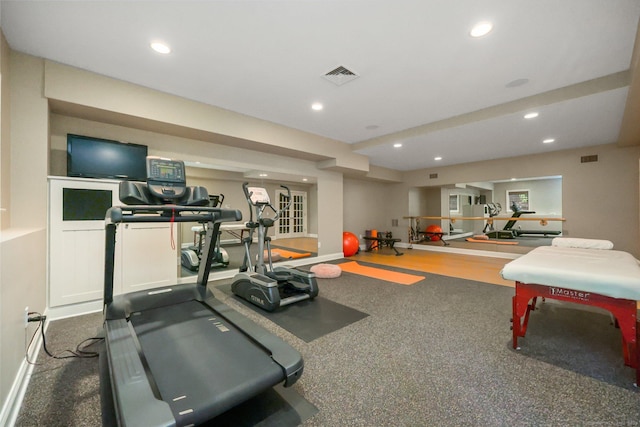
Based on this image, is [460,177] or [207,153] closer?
[207,153]

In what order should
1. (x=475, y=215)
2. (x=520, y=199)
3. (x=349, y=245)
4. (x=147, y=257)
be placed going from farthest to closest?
(x=520, y=199) → (x=475, y=215) → (x=349, y=245) → (x=147, y=257)

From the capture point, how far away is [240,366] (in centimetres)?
153

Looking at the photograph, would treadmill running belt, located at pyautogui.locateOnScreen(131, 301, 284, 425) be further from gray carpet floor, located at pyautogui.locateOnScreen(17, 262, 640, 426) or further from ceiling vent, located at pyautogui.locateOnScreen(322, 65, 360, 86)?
ceiling vent, located at pyautogui.locateOnScreen(322, 65, 360, 86)

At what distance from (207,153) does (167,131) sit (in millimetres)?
660

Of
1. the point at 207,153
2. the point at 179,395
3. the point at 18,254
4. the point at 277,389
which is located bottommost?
the point at 277,389

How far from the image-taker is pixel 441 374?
176cm

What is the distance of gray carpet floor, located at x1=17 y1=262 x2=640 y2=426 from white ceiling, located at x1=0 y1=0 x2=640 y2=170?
106 inches

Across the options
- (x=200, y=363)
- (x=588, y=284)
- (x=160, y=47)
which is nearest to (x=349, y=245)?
(x=588, y=284)

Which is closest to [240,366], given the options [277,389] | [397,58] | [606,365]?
[277,389]

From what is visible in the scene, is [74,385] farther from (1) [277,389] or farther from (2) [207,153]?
(2) [207,153]

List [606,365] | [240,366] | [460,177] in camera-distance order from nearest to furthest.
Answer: [240,366], [606,365], [460,177]

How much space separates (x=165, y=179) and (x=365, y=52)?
7.14 feet

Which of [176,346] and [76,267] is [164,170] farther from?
[76,267]

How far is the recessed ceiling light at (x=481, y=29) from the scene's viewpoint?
2.02 m
